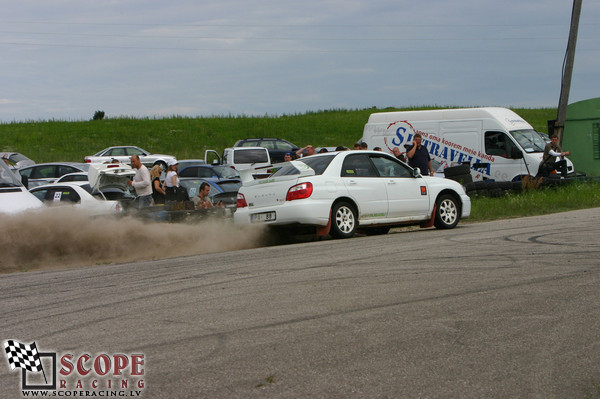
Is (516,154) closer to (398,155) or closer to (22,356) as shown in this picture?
(398,155)

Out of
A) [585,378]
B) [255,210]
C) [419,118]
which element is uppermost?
[419,118]

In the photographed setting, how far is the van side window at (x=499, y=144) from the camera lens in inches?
842

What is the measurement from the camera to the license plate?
12.2 m

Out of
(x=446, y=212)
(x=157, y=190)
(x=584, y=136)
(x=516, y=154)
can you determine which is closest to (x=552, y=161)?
(x=516, y=154)

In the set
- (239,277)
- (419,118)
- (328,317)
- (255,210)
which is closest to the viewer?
(328,317)

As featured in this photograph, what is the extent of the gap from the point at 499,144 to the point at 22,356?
1828 centimetres

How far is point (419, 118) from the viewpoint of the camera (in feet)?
74.8

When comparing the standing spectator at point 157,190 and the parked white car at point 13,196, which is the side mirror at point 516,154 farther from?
the parked white car at point 13,196

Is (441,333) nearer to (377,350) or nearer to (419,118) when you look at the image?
(377,350)

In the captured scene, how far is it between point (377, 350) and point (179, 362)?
134cm

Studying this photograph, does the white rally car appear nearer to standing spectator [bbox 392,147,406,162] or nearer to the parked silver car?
standing spectator [bbox 392,147,406,162]

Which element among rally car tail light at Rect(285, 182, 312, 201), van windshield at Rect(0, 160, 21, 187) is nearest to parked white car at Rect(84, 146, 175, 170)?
van windshield at Rect(0, 160, 21, 187)

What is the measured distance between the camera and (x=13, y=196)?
12.8 meters

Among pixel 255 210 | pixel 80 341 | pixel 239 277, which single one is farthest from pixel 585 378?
pixel 255 210
